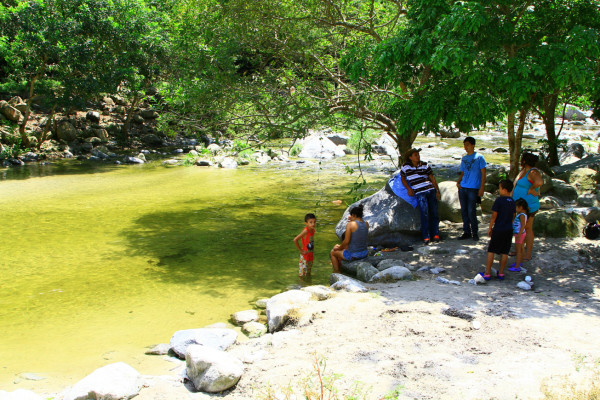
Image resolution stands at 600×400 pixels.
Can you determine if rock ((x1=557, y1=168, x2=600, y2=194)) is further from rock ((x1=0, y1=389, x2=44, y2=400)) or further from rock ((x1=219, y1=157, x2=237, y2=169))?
rock ((x1=0, y1=389, x2=44, y2=400))

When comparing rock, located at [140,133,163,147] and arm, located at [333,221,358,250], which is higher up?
rock, located at [140,133,163,147]

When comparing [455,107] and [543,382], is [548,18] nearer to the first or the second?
[455,107]

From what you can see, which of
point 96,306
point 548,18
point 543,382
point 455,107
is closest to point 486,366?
point 543,382

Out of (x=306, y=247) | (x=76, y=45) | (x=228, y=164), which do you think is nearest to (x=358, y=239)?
(x=306, y=247)

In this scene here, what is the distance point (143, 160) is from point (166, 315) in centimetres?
1777

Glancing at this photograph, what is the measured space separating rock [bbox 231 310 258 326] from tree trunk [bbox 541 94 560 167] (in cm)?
1047

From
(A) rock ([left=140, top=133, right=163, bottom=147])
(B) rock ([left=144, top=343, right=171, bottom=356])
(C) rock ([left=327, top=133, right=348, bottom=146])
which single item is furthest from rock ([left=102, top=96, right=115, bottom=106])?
(B) rock ([left=144, top=343, right=171, bottom=356])

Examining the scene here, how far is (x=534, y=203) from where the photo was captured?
24.9 ft

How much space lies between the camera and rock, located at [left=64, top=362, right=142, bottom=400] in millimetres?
4340

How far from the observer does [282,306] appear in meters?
6.26

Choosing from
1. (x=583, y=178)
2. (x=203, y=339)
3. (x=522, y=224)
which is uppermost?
(x=583, y=178)

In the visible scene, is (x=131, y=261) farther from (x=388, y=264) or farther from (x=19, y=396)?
(x=19, y=396)

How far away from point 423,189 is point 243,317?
13.4 ft

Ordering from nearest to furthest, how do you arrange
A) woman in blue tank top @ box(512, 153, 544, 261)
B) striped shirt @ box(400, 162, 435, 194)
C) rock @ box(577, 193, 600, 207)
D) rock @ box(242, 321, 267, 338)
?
rock @ box(242, 321, 267, 338), woman in blue tank top @ box(512, 153, 544, 261), striped shirt @ box(400, 162, 435, 194), rock @ box(577, 193, 600, 207)
